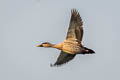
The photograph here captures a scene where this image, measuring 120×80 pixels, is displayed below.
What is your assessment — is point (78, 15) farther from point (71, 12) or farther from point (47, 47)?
point (47, 47)

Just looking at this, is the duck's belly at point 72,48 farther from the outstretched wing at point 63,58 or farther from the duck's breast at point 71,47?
the outstretched wing at point 63,58

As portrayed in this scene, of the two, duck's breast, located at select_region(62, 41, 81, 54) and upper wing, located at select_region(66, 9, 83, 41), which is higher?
upper wing, located at select_region(66, 9, 83, 41)

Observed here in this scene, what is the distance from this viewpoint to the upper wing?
56.8 meters

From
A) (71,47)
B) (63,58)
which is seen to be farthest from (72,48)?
(63,58)

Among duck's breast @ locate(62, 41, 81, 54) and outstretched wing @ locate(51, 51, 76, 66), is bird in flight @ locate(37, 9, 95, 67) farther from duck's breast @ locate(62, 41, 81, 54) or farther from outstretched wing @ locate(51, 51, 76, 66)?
outstretched wing @ locate(51, 51, 76, 66)

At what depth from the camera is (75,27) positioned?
56.9 metres

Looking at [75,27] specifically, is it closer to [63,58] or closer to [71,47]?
[71,47]

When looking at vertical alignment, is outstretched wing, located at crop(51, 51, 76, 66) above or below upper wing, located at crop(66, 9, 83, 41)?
below

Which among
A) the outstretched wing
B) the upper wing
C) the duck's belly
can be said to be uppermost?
the upper wing

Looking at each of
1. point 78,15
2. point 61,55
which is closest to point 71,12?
point 78,15

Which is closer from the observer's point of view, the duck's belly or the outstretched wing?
the duck's belly

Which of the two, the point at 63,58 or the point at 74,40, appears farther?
the point at 63,58

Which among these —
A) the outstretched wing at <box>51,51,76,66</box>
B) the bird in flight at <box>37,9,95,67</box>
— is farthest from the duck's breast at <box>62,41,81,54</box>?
the outstretched wing at <box>51,51,76,66</box>

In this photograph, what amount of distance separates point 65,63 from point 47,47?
206 cm
